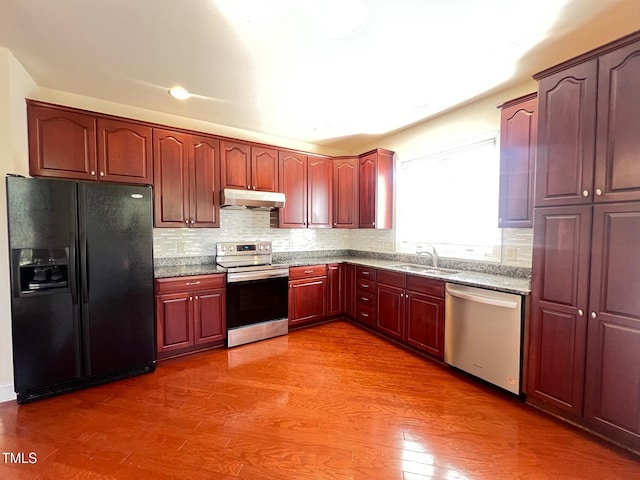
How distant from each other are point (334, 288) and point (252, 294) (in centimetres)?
124

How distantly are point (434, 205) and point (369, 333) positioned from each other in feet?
6.01

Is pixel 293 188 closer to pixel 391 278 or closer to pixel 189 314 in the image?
pixel 391 278

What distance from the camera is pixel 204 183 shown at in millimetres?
3135

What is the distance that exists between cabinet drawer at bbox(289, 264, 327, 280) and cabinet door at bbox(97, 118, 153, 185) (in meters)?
1.89

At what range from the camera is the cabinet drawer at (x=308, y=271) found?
3.54 meters

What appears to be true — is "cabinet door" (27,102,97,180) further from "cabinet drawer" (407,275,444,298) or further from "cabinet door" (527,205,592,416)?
"cabinet door" (527,205,592,416)

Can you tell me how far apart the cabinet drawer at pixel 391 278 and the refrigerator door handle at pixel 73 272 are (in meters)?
2.97

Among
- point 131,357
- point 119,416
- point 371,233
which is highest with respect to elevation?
point 371,233

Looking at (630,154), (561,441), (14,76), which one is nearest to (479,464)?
(561,441)

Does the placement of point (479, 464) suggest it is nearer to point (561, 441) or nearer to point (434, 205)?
point (561, 441)

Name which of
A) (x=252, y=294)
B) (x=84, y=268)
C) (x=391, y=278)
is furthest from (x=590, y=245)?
(x=84, y=268)

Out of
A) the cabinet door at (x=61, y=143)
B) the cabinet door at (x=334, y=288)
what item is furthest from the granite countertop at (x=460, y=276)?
the cabinet door at (x=61, y=143)

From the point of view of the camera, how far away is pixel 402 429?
181 cm

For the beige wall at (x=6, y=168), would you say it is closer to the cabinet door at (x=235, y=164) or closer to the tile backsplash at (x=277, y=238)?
the tile backsplash at (x=277, y=238)
